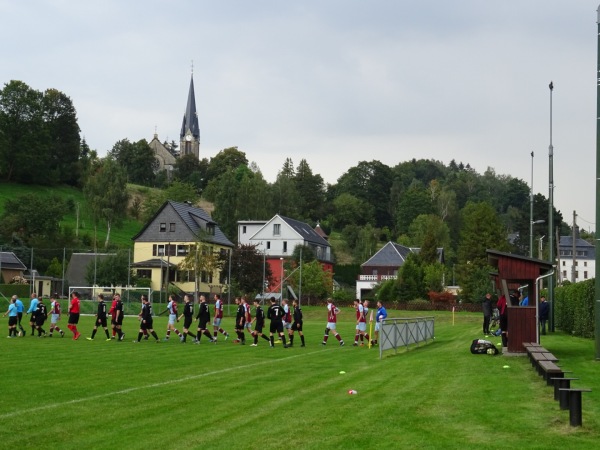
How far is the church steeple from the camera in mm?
192375

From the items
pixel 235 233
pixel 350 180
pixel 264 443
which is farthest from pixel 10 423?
pixel 350 180

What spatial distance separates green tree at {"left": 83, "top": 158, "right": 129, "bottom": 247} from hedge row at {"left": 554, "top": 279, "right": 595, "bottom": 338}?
68826mm

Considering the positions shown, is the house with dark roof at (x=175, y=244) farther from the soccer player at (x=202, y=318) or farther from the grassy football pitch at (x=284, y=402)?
the grassy football pitch at (x=284, y=402)

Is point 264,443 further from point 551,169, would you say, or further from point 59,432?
point 551,169

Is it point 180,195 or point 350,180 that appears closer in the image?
point 180,195

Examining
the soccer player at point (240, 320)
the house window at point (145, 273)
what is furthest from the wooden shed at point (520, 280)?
the house window at point (145, 273)

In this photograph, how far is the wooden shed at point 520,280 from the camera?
2502 cm

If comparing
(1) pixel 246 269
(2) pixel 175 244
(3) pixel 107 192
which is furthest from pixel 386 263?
(3) pixel 107 192

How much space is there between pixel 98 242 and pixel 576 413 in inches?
3898

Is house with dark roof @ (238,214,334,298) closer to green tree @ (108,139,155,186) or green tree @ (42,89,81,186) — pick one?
green tree @ (42,89,81,186)

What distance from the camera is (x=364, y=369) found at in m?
22.0

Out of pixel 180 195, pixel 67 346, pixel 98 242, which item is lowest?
pixel 67 346

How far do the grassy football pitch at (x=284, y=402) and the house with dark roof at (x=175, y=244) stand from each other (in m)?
61.7

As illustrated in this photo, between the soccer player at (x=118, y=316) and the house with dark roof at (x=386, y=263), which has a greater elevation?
the house with dark roof at (x=386, y=263)
